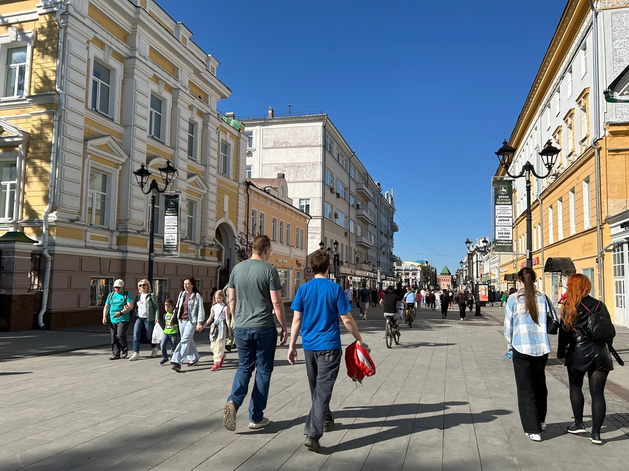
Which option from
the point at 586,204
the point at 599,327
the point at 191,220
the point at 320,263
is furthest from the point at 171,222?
the point at 586,204

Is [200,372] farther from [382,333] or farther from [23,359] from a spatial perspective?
[382,333]

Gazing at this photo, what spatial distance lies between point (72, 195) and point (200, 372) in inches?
422

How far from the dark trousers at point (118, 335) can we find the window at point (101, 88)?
36.8ft

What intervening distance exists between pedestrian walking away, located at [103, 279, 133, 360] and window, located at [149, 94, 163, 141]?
12.9m

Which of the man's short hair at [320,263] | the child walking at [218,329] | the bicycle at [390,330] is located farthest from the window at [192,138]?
the man's short hair at [320,263]

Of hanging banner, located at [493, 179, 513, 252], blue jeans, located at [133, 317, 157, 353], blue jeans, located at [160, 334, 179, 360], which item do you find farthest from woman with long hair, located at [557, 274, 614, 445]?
hanging banner, located at [493, 179, 513, 252]

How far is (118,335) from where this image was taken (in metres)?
10.4

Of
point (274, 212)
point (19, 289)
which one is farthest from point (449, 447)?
point (274, 212)

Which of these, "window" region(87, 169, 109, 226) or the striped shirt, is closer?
the striped shirt

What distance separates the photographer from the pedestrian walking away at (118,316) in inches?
407

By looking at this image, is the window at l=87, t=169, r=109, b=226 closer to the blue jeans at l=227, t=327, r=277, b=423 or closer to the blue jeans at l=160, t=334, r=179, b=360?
the blue jeans at l=160, t=334, r=179, b=360

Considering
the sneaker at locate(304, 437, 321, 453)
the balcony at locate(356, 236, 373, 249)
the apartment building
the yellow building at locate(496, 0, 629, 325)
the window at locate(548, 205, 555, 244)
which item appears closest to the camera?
the sneaker at locate(304, 437, 321, 453)

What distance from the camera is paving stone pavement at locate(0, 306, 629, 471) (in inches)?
171

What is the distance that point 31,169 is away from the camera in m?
16.9
